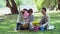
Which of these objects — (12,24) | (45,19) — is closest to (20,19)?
(12,24)

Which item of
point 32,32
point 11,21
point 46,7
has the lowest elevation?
point 32,32

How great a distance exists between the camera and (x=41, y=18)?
4449 millimetres

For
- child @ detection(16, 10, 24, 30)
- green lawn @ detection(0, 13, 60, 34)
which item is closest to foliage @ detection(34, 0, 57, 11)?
green lawn @ detection(0, 13, 60, 34)

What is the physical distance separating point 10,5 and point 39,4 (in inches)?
27.9

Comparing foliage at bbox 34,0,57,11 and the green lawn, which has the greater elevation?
foliage at bbox 34,0,57,11

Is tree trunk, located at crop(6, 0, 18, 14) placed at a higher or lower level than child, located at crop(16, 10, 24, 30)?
higher

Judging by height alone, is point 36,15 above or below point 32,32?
above

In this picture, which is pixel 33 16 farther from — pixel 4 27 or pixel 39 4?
pixel 4 27

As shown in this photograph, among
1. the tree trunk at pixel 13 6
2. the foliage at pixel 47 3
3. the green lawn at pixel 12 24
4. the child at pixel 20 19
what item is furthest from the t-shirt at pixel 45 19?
the tree trunk at pixel 13 6

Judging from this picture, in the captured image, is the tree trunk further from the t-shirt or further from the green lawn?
the t-shirt

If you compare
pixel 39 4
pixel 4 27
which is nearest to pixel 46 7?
pixel 39 4

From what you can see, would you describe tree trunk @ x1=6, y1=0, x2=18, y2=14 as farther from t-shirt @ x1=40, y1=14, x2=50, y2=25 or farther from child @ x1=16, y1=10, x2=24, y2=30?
t-shirt @ x1=40, y1=14, x2=50, y2=25

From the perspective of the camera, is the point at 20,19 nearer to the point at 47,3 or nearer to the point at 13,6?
the point at 13,6

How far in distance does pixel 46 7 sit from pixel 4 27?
1.13 meters
